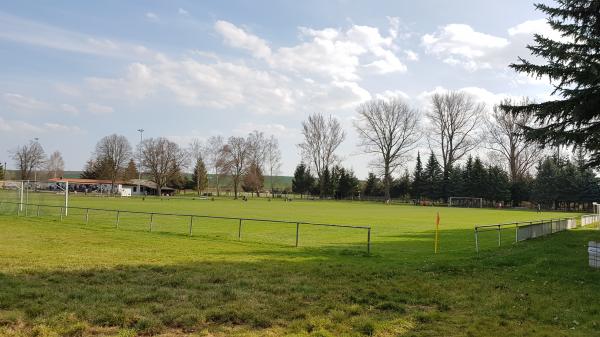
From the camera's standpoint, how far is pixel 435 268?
1302 centimetres

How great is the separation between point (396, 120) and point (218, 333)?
308 feet

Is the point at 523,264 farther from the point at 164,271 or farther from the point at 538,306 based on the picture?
the point at 164,271

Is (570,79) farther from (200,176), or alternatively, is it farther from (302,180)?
(200,176)

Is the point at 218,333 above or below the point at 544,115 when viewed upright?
below

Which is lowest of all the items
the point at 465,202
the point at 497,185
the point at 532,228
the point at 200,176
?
the point at 465,202

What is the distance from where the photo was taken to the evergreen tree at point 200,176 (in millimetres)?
125625

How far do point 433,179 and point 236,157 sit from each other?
157 ft

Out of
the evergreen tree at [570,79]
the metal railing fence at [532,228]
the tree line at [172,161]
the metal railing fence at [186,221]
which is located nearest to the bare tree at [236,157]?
the tree line at [172,161]

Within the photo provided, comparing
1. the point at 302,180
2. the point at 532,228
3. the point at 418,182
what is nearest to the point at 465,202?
the point at 418,182

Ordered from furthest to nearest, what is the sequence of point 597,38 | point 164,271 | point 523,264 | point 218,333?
1. point 597,38
2. point 523,264
3. point 164,271
4. point 218,333

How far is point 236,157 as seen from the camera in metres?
117

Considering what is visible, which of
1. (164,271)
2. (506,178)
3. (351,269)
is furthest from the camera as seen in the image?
(506,178)

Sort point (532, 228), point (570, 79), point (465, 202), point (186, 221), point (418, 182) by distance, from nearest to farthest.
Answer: point (570, 79) < point (532, 228) < point (186, 221) < point (465, 202) < point (418, 182)

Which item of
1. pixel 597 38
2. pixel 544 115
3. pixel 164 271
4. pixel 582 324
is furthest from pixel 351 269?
pixel 597 38
